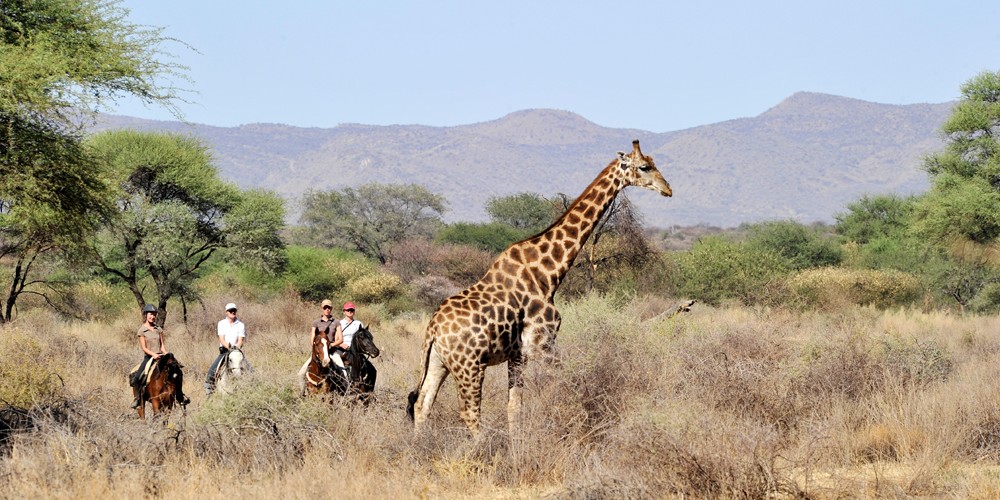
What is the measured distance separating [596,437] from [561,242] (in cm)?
235

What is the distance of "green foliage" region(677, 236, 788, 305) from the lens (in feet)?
125

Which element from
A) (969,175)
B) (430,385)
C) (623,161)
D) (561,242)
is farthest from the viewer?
(969,175)

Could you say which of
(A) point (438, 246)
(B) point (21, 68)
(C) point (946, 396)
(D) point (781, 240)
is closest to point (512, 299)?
(C) point (946, 396)

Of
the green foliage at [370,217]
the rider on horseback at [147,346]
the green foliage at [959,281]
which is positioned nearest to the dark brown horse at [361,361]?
the rider on horseback at [147,346]

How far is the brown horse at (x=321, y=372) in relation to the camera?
13617 millimetres

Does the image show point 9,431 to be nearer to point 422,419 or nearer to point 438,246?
point 422,419

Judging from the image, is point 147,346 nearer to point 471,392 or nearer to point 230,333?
point 230,333

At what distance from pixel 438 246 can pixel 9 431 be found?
45.5 metres

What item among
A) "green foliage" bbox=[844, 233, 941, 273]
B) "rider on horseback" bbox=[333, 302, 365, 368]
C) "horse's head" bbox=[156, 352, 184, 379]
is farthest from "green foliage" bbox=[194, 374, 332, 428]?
"green foliage" bbox=[844, 233, 941, 273]

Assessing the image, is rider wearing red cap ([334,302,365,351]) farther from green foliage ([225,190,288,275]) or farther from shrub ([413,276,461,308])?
shrub ([413,276,461,308])

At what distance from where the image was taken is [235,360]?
14.6m

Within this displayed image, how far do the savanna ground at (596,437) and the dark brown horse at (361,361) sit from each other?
1.01 feet

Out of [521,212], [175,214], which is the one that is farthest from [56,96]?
[521,212]

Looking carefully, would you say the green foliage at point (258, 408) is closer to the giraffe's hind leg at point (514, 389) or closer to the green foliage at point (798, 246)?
the giraffe's hind leg at point (514, 389)
